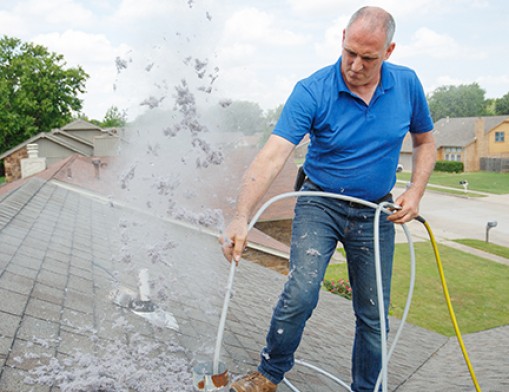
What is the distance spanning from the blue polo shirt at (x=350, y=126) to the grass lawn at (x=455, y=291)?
1022 cm

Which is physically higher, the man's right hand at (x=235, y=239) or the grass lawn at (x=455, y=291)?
the man's right hand at (x=235, y=239)

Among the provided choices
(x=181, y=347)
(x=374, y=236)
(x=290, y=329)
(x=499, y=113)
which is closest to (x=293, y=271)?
(x=290, y=329)

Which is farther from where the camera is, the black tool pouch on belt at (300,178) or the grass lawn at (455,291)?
the grass lawn at (455,291)

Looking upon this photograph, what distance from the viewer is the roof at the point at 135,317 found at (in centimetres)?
223

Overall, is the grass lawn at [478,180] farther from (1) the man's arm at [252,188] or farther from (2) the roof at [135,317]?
(1) the man's arm at [252,188]

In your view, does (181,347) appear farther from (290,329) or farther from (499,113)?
(499,113)

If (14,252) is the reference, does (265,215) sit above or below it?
below

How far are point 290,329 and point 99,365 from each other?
879 mm

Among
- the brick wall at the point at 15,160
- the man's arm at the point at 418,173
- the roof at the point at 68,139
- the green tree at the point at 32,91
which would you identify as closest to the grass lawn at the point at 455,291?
the man's arm at the point at 418,173

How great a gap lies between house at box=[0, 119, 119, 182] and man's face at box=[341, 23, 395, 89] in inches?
682

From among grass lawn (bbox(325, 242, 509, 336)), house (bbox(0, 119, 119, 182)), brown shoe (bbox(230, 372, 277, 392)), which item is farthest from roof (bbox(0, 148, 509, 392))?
house (bbox(0, 119, 119, 182))

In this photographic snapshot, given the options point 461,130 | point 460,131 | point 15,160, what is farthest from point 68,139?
point 461,130

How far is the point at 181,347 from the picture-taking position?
9.14 ft

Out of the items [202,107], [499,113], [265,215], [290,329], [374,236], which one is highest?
[499,113]
